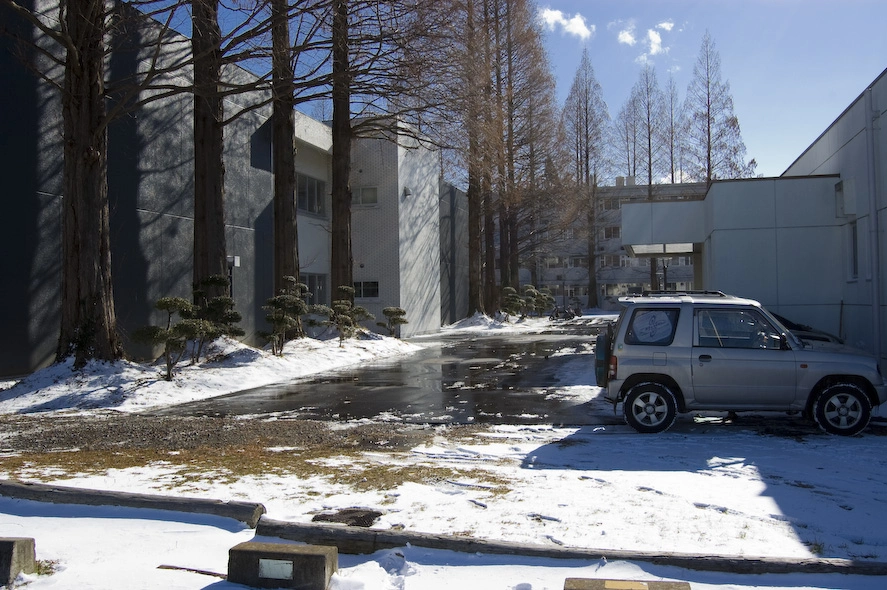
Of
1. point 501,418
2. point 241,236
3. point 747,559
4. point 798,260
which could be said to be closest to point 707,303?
point 501,418

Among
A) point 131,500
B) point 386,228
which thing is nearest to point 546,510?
point 131,500

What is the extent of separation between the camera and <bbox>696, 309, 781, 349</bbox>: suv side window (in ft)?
31.4

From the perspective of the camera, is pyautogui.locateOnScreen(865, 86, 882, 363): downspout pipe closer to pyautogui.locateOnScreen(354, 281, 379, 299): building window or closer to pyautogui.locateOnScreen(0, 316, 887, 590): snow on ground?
pyautogui.locateOnScreen(0, 316, 887, 590): snow on ground

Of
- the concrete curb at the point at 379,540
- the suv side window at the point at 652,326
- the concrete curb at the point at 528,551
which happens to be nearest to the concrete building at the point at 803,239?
Answer: the suv side window at the point at 652,326

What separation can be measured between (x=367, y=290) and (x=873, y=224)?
69.2ft

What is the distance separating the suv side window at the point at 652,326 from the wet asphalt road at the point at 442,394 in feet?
4.63

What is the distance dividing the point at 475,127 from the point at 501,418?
1423cm

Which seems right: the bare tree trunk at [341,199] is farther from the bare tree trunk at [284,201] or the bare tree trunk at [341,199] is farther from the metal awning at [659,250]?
the metal awning at [659,250]

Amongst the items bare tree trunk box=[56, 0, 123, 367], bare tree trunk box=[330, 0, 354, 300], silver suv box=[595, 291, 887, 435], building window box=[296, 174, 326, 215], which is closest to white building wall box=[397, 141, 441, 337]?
building window box=[296, 174, 326, 215]

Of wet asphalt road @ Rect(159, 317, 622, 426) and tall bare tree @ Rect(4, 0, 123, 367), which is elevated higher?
tall bare tree @ Rect(4, 0, 123, 367)

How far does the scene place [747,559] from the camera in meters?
4.55

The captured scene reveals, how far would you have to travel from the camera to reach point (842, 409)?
30.6 feet

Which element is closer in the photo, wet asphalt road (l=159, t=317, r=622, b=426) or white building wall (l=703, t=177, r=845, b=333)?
wet asphalt road (l=159, t=317, r=622, b=426)

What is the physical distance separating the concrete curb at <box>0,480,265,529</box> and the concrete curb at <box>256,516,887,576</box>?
0.31 metres
